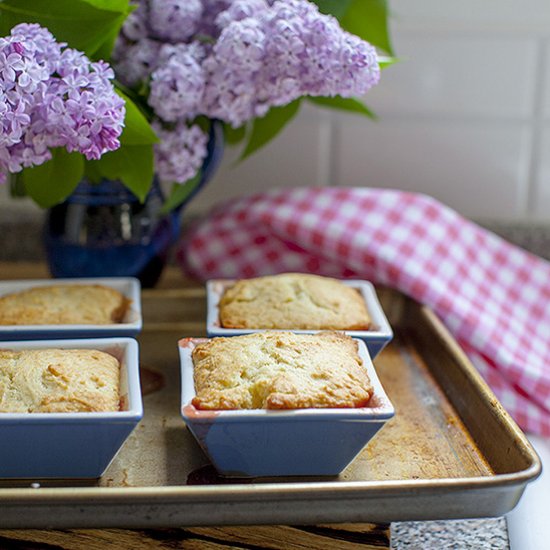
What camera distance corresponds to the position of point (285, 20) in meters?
0.85

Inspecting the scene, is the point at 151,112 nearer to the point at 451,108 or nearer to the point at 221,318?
the point at 221,318

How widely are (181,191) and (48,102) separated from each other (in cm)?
32

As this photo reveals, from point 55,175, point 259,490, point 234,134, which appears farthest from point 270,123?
point 259,490

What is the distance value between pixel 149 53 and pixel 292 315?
0.33 metres

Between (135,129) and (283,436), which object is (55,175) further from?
(283,436)

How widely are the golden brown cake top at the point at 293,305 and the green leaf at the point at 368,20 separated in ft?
1.04

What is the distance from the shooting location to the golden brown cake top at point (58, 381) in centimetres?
71

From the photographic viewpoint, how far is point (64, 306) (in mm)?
915

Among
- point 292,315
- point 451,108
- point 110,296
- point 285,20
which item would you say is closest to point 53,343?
point 110,296

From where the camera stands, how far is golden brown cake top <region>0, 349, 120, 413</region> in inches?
28.1

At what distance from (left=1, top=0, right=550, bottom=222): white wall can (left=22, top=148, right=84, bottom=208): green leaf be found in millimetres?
450

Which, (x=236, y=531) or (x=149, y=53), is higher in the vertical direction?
(x=149, y=53)

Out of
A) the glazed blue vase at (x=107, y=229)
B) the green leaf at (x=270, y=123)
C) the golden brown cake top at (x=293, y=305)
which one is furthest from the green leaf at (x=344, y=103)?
the golden brown cake top at (x=293, y=305)

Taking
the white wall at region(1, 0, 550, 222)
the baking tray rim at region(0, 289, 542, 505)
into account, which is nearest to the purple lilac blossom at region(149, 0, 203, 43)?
the white wall at region(1, 0, 550, 222)
